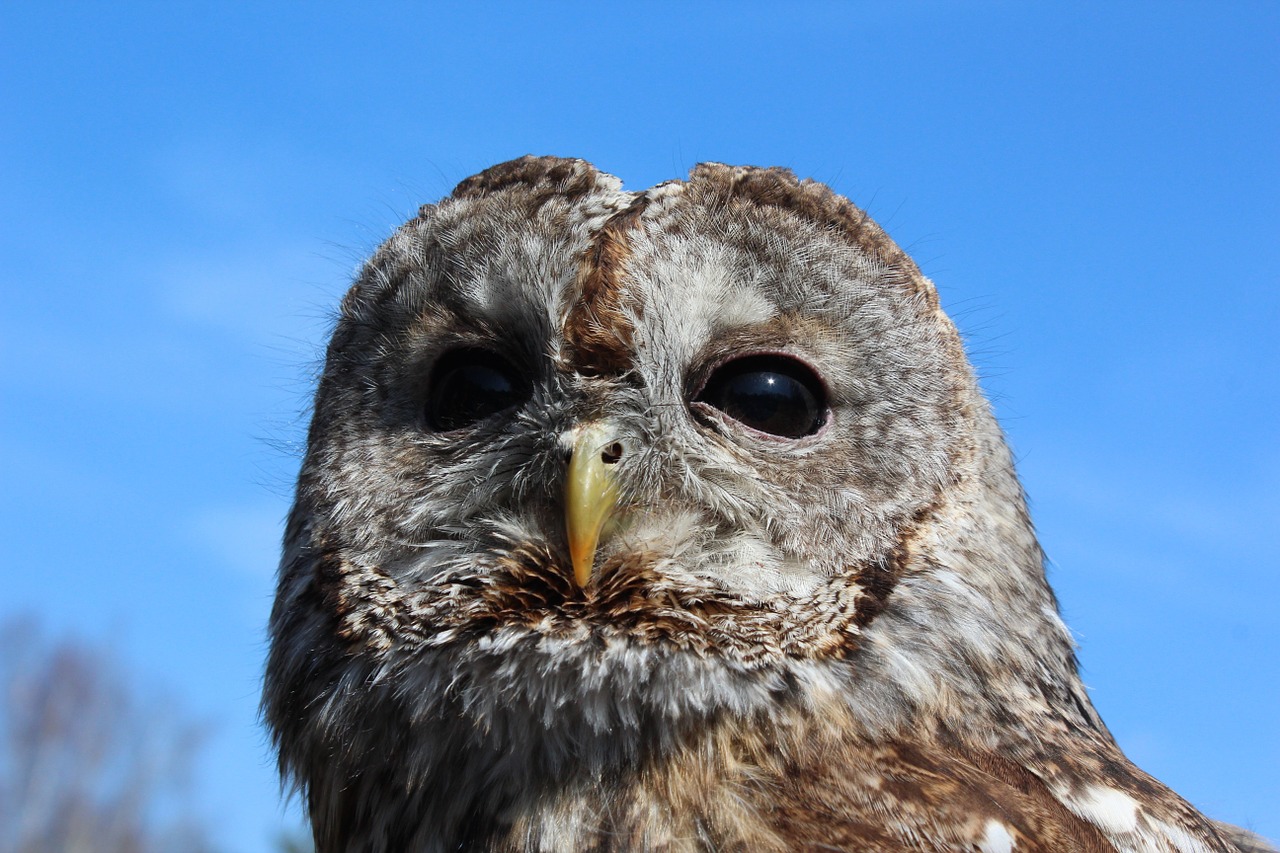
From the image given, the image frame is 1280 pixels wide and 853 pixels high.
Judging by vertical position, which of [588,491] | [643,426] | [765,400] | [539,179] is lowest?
[588,491]

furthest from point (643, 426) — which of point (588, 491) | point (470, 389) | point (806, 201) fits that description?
point (806, 201)

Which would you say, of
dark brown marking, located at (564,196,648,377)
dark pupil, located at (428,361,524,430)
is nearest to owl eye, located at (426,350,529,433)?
dark pupil, located at (428,361,524,430)

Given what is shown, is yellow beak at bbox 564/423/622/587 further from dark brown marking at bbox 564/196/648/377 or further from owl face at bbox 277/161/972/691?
dark brown marking at bbox 564/196/648/377

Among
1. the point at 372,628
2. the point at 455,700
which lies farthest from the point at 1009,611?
the point at 372,628

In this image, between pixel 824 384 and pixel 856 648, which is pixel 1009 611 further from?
pixel 824 384

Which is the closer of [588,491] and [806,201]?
[588,491]

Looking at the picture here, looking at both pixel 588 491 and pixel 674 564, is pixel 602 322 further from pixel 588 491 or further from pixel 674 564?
pixel 674 564
